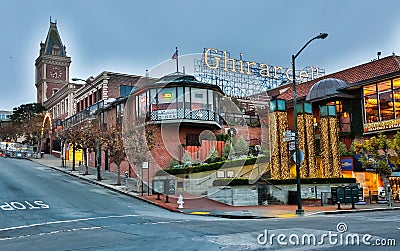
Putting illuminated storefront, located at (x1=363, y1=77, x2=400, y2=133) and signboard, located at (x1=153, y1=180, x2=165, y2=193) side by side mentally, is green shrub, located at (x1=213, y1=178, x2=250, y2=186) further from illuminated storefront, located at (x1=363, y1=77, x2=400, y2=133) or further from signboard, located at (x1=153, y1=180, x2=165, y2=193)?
illuminated storefront, located at (x1=363, y1=77, x2=400, y2=133)

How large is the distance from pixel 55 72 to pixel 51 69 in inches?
45.8

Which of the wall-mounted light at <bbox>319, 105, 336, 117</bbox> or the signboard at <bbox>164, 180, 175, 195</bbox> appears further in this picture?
the wall-mounted light at <bbox>319, 105, 336, 117</bbox>

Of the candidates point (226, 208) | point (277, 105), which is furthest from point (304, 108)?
point (226, 208)

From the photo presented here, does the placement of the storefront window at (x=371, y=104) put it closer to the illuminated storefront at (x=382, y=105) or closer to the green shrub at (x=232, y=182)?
the illuminated storefront at (x=382, y=105)

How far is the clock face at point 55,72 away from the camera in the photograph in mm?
103000

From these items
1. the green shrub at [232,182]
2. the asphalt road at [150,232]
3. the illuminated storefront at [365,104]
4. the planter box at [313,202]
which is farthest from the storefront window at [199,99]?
the asphalt road at [150,232]

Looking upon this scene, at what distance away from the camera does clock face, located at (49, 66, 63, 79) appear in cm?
10300

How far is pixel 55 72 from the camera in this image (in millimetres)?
103812

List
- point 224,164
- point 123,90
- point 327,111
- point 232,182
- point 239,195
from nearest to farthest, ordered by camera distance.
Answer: point 239,195 < point 232,182 < point 224,164 < point 327,111 < point 123,90

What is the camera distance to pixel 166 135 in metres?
36.9

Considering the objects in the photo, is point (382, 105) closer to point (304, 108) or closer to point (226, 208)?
point (304, 108)

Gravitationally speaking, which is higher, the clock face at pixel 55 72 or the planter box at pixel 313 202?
the clock face at pixel 55 72

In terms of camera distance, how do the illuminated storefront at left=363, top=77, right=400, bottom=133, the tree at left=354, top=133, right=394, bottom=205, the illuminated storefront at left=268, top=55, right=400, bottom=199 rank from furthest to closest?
the illuminated storefront at left=268, top=55, right=400, bottom=199 → the illuminated storefront at left=363, top=77, right=400, bottom=133 → the tree at left=354, top=133, right=394, bottom=205

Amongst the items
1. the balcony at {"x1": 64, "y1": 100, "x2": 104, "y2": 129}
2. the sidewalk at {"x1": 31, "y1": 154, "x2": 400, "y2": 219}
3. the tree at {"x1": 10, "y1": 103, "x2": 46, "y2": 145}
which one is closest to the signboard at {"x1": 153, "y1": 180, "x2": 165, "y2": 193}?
the sidewalk at {"x1": 31, "y1": 154, "x2": 400, "y2": 219}
